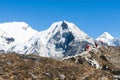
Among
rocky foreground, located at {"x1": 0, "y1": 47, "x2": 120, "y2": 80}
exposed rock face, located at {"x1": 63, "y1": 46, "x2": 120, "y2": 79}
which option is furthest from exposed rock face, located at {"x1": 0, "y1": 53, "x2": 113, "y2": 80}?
exposed rock face, located at {"x1": 63, "y1": 46, "x2": 120, "y2": 79}

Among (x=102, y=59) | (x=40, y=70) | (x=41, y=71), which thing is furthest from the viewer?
(x=102, y=59)

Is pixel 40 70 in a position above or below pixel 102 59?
below

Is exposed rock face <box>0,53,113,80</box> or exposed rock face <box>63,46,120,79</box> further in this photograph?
exposed rock face <box>63,46,120,79</box>

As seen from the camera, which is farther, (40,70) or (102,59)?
(102,59)

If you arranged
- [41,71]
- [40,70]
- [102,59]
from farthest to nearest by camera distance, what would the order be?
[102,59], [40,70], [41,71]

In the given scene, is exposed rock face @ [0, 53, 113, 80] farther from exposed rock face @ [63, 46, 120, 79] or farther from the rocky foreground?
exposed rock face @ [63, 46, 120, 79]

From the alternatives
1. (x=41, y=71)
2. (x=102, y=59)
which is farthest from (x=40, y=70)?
(x=102, y=59)

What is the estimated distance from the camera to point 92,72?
45.1m

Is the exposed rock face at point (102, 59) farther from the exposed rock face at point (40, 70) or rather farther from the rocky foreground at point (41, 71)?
the exposed rock face at point (40, 70)

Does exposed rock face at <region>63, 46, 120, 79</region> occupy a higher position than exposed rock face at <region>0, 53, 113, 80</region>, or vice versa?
exposed rock face at <region>63, 46, 120, 79</region>

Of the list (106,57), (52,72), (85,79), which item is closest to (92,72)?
(85,79)

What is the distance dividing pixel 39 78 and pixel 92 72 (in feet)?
25.6

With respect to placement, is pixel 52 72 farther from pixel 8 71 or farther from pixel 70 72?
pixel 8 71

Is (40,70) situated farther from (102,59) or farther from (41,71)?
(102,59)
